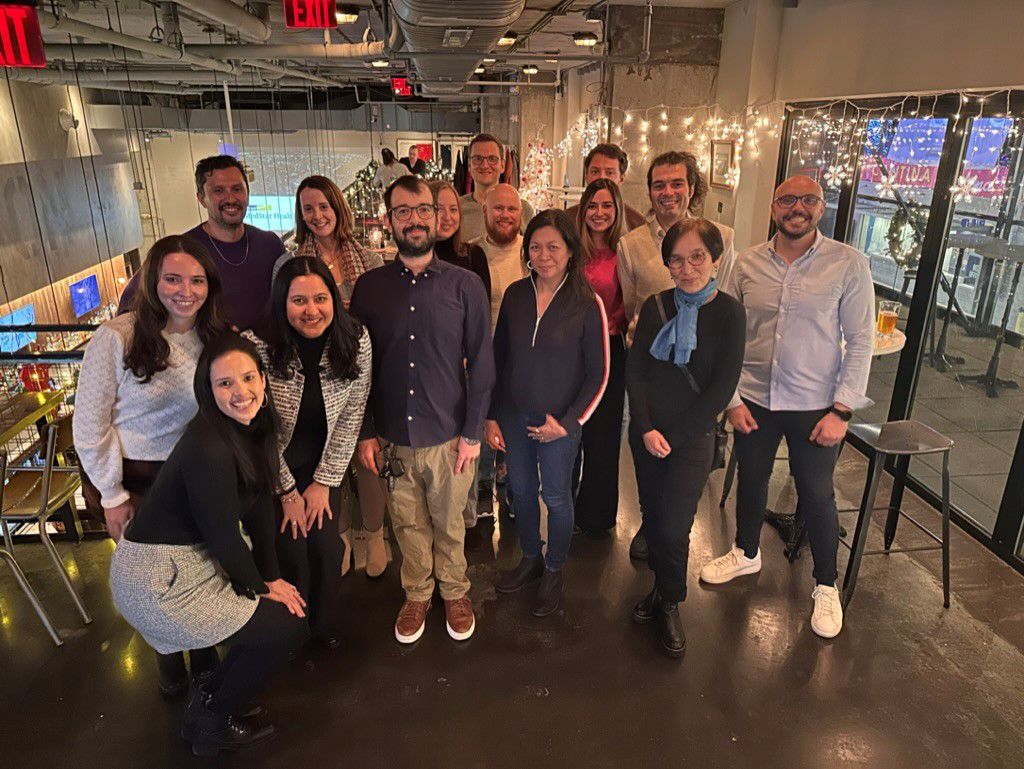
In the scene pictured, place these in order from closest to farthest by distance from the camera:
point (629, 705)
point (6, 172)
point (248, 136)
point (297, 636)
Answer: point (297, 636) < point (629, 705) < point (6, 172) < point (248, 136)

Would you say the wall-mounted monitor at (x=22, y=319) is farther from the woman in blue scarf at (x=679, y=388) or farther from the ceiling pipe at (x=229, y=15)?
the woman in blue scarf at (x=679, y=388)

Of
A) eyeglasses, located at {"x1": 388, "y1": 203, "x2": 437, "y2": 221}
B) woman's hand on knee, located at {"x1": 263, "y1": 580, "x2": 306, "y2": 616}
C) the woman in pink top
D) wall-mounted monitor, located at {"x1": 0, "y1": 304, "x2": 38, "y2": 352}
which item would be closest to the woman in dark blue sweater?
the woman in pink top

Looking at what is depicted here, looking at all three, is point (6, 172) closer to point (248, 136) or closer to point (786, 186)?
point (248, 136)

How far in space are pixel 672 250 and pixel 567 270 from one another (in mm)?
390

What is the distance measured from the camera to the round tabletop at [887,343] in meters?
3.33

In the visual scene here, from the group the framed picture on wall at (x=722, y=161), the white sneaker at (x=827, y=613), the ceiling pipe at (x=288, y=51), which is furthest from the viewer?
the ceiling pipe at (x=288, y=51)

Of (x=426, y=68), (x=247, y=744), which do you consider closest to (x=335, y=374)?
(x=247, y=744)

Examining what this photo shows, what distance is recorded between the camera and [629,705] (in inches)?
92.7

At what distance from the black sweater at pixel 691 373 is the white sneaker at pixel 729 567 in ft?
2.92

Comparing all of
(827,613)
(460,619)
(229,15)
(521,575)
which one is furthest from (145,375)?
(229,15)

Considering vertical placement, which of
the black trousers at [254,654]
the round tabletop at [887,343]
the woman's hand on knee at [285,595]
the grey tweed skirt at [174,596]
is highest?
the round tabletop at [887,343]

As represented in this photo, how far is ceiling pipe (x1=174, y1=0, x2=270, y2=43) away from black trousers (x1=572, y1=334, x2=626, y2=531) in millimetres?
3417

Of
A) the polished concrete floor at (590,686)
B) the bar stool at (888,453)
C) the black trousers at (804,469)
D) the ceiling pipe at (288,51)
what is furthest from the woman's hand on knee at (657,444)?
the ceiling pipe at (288,51)

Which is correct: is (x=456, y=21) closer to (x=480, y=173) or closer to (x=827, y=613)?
(x=480, y=173)
